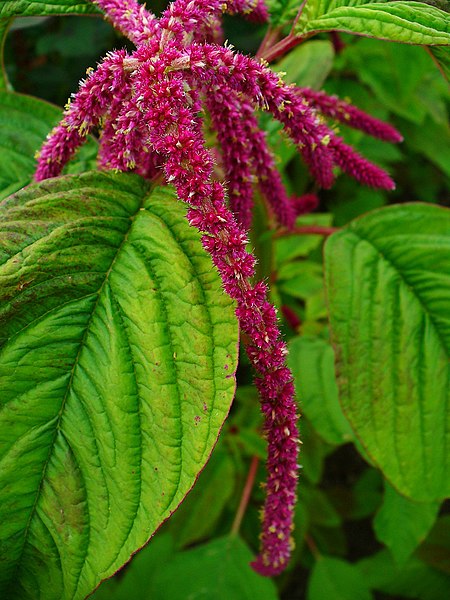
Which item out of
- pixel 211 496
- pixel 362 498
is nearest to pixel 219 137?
pixel 211 496

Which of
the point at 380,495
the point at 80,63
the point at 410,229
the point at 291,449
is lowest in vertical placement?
the point at 380,495

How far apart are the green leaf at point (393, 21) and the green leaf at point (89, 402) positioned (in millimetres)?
307

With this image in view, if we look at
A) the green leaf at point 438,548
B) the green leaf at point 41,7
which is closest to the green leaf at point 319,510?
the green leaf at point 438,548

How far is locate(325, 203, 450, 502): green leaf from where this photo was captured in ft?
2.74

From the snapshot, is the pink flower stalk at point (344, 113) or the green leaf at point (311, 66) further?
Result: the green leaf at point (311, 66)

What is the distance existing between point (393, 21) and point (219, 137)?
22 cm

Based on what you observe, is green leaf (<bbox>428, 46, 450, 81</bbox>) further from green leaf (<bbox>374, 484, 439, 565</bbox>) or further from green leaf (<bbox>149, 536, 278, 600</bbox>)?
green leaf (<bbox>149, 536, 278, 600</bbox>)

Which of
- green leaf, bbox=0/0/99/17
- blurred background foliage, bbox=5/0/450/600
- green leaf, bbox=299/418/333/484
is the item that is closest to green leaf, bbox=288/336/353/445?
blurred background foliage, bbox=5/0/450/600

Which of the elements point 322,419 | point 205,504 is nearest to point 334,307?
point 322,419

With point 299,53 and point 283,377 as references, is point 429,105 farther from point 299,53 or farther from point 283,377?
point 283,377

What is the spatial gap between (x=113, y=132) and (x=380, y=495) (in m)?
1.18

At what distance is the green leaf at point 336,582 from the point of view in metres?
1.32

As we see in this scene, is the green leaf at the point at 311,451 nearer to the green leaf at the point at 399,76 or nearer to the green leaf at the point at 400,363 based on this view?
the green leaf at the point at 400,363

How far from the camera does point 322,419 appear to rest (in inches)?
44.1
